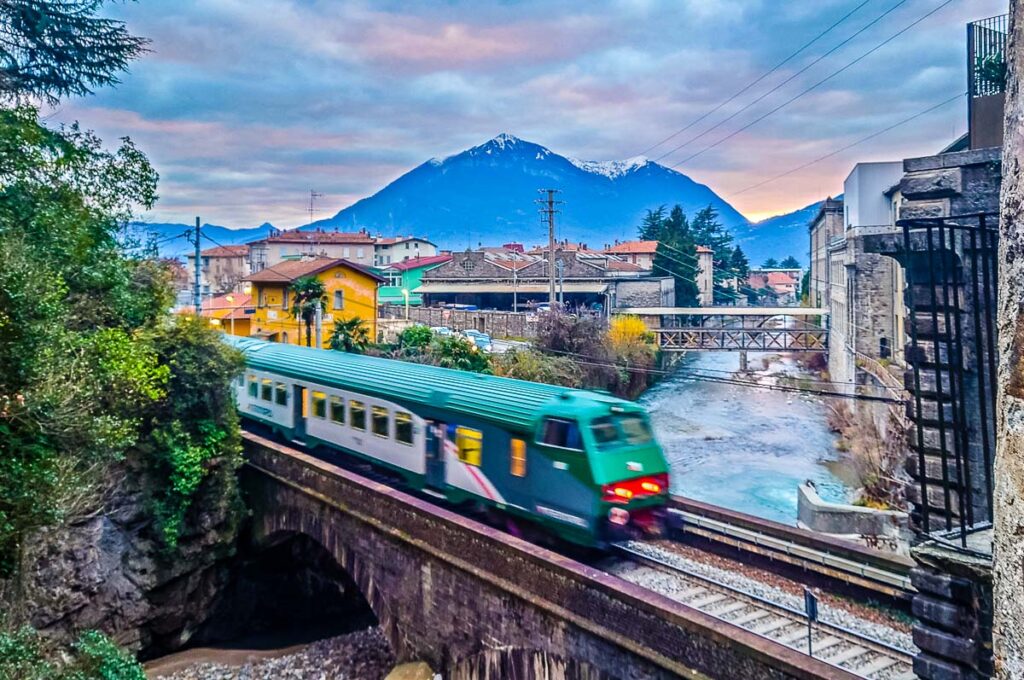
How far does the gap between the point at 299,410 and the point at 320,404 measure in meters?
1.29

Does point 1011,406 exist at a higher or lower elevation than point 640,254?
lower

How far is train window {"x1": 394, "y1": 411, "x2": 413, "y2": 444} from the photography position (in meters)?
13.7

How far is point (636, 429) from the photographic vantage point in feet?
37.3

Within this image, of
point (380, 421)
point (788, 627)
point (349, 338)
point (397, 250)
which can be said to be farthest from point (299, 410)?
point (397, 250)

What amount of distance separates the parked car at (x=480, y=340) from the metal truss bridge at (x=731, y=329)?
787 cm

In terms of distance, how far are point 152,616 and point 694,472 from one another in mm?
16538

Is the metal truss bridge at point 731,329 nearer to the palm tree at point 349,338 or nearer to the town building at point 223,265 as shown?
the palm tree at point 349,338

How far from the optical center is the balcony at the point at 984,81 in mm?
7168

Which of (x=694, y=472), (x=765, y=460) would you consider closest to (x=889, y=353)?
(x=765, y=460)

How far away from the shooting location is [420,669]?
11.9m

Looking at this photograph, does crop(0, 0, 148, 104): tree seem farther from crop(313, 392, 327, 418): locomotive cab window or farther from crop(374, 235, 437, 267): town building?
crop(374, 235, 437, 267): town building

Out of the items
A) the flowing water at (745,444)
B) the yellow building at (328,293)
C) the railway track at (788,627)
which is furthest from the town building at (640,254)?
the railway track at (788,627)

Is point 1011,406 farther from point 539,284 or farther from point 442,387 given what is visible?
point 539,284

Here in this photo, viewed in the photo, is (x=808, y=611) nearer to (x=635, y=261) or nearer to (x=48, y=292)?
(x=48, y=292)
